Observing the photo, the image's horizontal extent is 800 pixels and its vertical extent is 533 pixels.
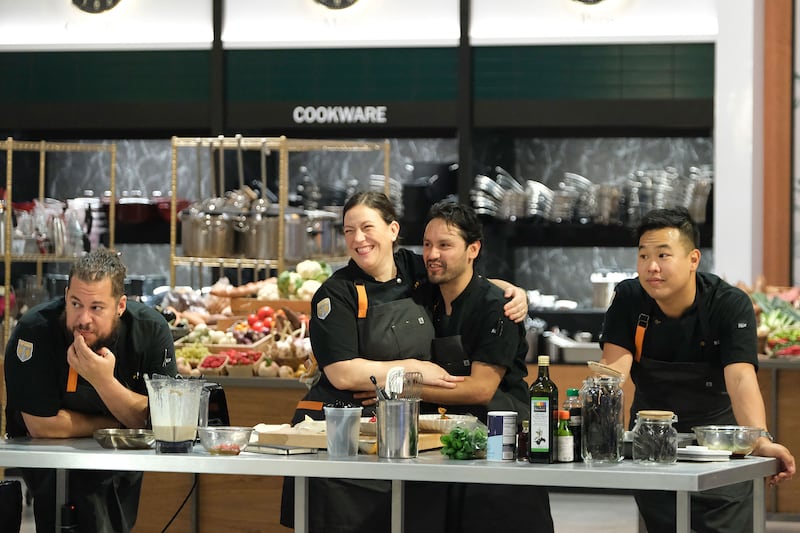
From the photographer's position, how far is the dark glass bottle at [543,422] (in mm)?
3580

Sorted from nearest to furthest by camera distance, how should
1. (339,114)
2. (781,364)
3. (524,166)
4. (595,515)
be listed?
(781,364) → (595,515) → (339,114) → (524,166)

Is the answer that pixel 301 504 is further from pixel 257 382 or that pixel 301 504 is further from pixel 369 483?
pixel 257 382

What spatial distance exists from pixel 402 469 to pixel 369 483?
0.71 metres

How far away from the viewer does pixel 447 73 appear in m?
9.40

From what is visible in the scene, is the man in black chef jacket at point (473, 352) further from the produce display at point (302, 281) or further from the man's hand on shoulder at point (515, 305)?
the produce display at point (302, 281)

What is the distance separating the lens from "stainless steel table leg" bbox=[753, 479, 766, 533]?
385cm

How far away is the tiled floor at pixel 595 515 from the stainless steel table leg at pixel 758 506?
2.90 m

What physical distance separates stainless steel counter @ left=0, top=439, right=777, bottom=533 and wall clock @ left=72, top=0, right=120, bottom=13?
650 centimetres

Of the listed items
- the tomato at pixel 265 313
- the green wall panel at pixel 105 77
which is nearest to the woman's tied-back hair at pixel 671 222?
the tomato at pixel 265 313

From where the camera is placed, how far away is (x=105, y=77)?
9.84 metres

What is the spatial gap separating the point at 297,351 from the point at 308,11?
13.7 ft

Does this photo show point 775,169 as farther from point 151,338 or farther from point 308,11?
point 151,338

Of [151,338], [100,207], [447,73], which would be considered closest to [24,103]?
[100,207]

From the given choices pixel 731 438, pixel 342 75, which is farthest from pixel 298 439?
pixel 342 75
